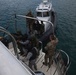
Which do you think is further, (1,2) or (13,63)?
(1,2)

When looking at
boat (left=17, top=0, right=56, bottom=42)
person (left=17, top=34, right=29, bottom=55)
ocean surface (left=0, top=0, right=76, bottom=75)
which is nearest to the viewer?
person (left=17, top=34, right=29, bottom=55)

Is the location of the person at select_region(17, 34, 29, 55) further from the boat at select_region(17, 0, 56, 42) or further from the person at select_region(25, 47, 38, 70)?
the boat at select_region(17, 0, 56, 42)

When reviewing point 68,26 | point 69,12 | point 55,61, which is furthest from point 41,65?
point 69,12

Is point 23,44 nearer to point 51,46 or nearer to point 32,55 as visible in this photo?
point 32,55

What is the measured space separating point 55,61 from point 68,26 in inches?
589

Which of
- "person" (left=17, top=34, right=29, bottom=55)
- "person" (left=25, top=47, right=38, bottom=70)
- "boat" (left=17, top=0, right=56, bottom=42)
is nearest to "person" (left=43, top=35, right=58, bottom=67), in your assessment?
"person" (left=25, top=47, right=38, bottom=70)

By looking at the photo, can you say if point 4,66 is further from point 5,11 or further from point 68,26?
point 5,11

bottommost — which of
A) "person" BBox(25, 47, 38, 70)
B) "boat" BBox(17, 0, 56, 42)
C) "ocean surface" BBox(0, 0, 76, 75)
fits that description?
"ocean surface" BBox(0, 0, 76, 75)

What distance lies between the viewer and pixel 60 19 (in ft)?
91.2

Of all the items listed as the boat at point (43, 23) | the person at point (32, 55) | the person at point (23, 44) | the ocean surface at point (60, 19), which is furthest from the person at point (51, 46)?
the boat at point (43, 23)

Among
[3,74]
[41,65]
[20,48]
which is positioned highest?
[3,74]

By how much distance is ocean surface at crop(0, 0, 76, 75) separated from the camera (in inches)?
768

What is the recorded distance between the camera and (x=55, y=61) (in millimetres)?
10750

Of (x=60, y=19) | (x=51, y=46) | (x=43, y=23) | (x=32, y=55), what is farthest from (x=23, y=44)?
(x=60, y=19)
